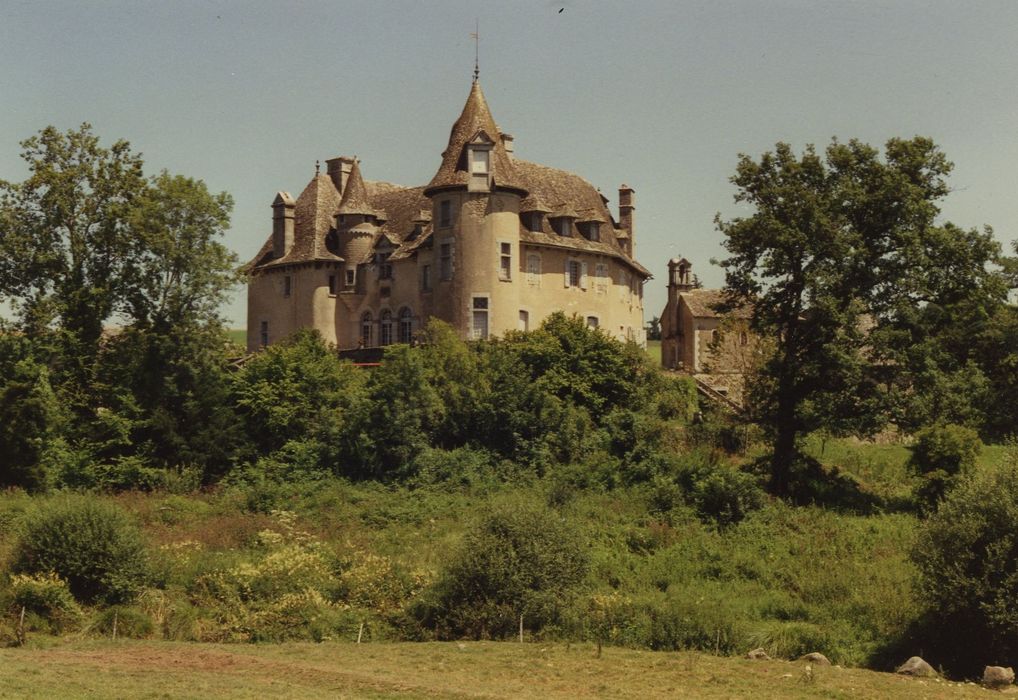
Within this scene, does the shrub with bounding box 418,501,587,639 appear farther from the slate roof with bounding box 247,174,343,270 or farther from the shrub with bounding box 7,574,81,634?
the slate roof with bounding box 247,174,343,270

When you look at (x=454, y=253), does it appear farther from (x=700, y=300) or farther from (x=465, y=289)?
(x=700, y=300)

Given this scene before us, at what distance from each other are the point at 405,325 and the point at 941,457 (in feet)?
86.0

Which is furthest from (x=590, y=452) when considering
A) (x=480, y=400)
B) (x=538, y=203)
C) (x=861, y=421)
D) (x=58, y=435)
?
(x=58, y=435)

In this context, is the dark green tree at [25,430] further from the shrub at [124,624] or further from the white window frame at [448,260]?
the white window frame at [448,260]

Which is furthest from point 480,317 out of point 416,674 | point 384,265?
point 416,674

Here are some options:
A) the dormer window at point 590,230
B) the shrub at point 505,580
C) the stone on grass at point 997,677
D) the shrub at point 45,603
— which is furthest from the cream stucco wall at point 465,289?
the stone on grass at point 997,677

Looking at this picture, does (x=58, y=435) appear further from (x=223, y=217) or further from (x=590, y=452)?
(x=590, y=452)

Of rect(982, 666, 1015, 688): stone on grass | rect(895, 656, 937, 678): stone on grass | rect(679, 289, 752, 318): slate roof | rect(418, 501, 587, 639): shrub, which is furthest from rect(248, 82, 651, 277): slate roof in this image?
rect(982, 666, 1015, 688): stone on grass

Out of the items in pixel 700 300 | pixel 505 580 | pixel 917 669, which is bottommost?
pixel 917 669

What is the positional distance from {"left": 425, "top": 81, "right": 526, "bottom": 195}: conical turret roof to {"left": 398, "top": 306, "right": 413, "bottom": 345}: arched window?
5.98m

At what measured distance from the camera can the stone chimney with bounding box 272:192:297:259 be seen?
64062 mm

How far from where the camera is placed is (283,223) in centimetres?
6431

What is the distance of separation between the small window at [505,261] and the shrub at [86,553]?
2462cm

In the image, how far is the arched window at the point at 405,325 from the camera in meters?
59.8
